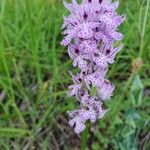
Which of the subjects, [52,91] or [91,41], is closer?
[91,41]

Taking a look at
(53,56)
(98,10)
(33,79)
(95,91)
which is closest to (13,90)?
(33,79)

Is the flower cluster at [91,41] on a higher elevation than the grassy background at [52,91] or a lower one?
higher

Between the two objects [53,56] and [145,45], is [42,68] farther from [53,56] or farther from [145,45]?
[145,45]

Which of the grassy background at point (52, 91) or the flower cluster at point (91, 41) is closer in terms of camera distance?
the flower cluster at point (91, 41)

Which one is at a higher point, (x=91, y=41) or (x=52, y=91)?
(x=91, y=41)
